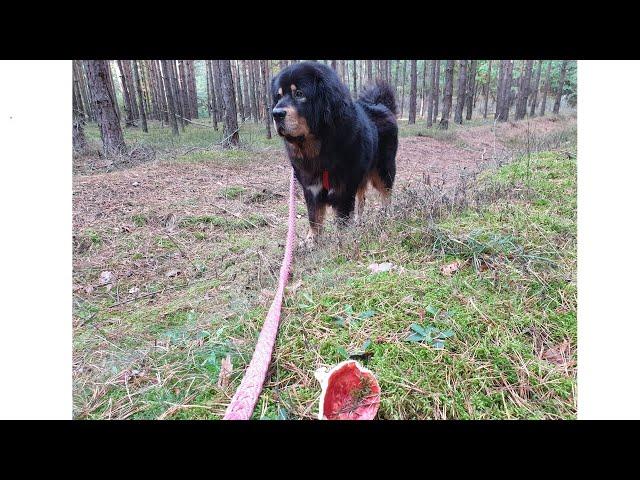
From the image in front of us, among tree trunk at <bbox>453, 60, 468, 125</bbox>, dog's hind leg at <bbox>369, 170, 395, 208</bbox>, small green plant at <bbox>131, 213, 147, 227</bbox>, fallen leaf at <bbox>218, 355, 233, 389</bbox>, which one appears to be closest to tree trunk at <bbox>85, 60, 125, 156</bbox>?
small green plant at <bbox>131, 213, 147, 227</bbox>

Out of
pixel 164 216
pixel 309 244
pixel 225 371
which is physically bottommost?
pixel 164 216

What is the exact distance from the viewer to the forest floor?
1.22 metres

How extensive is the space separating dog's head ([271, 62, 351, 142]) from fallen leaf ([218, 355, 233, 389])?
65.9 inches

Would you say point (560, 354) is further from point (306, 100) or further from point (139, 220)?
point (139, 220)

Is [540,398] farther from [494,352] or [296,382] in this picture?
[296,382]

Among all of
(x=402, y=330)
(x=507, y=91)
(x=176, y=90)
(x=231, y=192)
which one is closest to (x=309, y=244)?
(x=402, y=330)

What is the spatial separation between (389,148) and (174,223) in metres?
2.49

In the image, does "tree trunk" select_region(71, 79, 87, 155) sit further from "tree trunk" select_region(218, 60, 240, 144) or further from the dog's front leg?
"tree trunk" select_region(218, 60, 240, 144)

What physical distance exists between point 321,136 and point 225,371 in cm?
194

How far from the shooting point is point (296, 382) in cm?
128

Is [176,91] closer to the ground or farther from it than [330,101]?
closer to the ground

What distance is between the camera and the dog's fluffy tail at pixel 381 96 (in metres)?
4.44

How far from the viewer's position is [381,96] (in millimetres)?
4492
